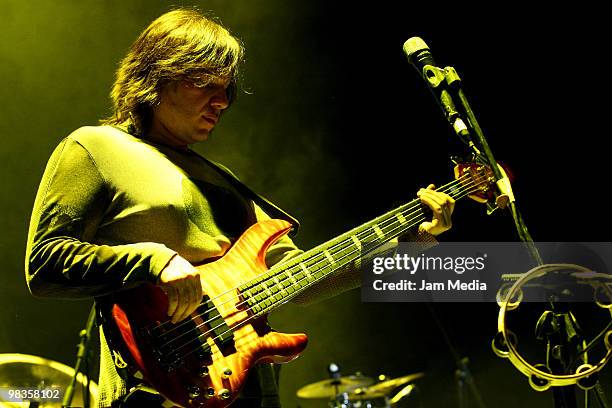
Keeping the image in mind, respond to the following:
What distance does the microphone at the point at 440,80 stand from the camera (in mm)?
1967

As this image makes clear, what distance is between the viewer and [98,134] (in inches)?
70.6

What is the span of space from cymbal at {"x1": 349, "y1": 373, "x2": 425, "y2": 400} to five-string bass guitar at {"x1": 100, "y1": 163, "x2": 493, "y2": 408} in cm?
226

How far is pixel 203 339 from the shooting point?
161 centimetres

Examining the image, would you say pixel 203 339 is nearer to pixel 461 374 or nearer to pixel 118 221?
pixel 118 221

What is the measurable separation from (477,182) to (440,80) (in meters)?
0.32

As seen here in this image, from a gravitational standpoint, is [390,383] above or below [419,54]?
below

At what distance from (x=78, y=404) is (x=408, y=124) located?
2.25m

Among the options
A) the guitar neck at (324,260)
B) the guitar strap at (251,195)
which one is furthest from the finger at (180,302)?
the guitar strap at (251,195)

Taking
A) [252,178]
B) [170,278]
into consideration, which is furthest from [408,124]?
[170,278]

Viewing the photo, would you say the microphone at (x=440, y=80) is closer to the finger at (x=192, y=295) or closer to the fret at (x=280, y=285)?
the fret at (x=280, y=285)

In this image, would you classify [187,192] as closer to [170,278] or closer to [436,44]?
[170,278]

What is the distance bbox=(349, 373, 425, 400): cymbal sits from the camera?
4.11 m
